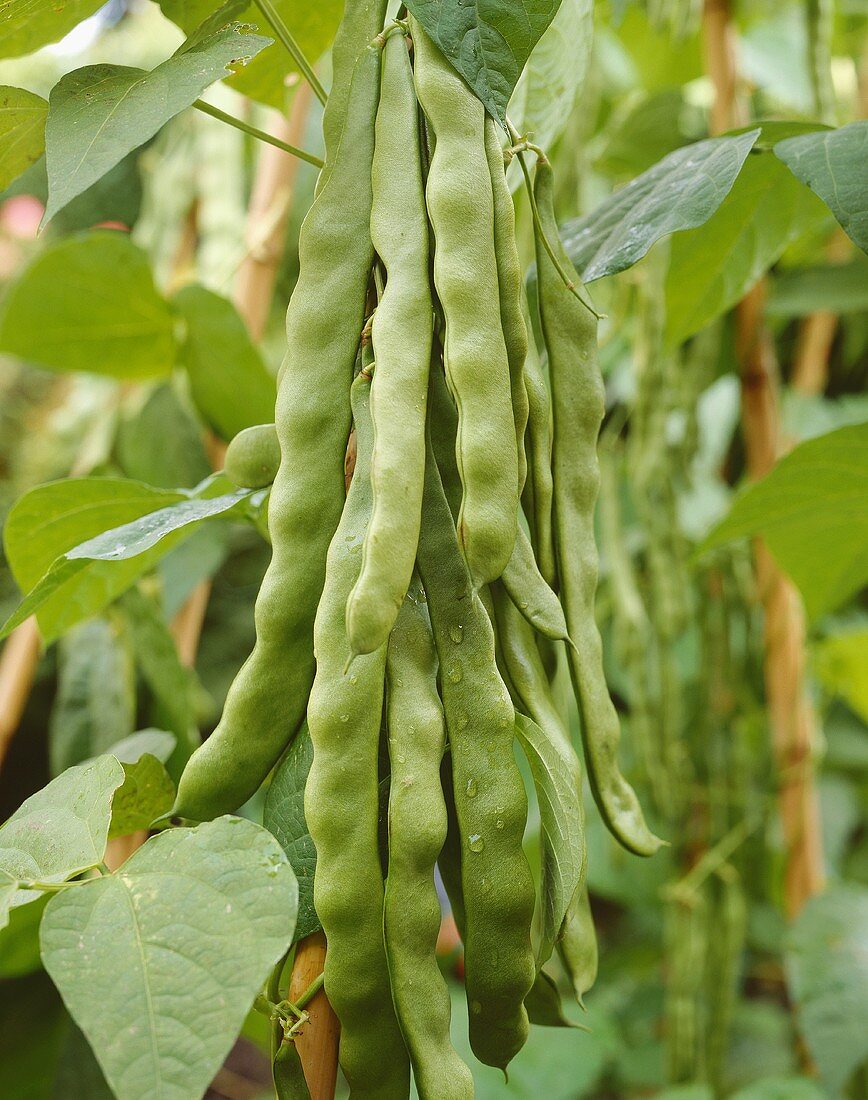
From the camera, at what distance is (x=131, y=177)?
1.08 m

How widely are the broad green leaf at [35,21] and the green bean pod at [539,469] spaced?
33cm

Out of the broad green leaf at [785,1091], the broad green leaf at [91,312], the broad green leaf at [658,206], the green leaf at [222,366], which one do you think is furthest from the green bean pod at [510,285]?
the broad green leaf at [785,1091]

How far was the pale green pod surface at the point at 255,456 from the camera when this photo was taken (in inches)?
21.1

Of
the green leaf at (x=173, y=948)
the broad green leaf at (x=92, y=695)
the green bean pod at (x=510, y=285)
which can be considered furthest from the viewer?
the broad green leaf at (x=92, y=695)

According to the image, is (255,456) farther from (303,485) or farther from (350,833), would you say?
(350,833)

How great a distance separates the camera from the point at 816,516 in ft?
2.84

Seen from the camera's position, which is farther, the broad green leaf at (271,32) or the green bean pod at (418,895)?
the broad green leaf at (271,32)

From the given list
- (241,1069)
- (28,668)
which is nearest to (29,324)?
(28,668)

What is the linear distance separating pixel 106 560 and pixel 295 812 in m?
0.22

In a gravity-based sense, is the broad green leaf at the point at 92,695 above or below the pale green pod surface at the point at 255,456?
below

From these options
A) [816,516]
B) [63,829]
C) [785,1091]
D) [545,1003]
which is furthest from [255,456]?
[785,1091]

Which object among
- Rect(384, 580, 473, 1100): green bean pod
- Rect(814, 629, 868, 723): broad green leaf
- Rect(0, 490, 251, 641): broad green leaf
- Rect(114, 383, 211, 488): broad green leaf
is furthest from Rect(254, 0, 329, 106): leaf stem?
Rect(814, 629, 868, 723): broad green leaf

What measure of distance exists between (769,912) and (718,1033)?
468 millimetres

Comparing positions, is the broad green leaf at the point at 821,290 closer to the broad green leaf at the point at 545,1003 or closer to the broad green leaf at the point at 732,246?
the broad green leaf at the point at 732,246
